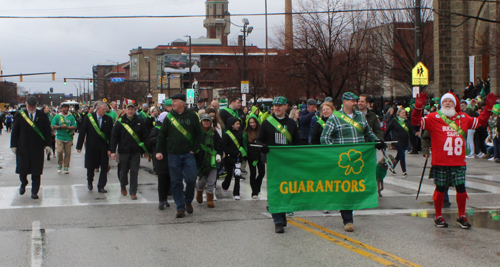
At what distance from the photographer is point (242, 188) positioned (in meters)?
12.2

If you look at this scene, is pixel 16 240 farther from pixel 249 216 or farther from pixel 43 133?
pixel 43 133

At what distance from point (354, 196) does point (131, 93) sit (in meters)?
80.8

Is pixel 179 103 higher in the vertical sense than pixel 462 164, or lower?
higher

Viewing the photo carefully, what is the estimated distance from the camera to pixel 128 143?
35.5ft

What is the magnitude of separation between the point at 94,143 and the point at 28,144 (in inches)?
52.3

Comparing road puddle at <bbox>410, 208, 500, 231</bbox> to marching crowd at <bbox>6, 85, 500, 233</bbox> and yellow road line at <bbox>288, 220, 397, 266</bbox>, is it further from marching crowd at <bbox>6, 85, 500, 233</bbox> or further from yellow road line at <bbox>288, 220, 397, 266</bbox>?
yellow road line at <bbox>288, 220, 397, 266</bbox>

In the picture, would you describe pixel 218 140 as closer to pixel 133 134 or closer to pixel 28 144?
pixel 133 134

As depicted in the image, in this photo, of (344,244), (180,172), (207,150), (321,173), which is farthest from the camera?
(207,150)

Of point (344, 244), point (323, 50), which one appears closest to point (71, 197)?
point (344, 244)

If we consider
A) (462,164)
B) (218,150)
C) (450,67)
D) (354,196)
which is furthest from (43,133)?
(450,67)

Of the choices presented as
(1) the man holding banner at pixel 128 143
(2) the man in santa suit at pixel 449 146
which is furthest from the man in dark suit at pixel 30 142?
(2) the man in santa suit at pixel 449 146

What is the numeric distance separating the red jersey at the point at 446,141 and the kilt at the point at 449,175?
83 mm

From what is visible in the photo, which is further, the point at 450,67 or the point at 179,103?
the point at 450,67

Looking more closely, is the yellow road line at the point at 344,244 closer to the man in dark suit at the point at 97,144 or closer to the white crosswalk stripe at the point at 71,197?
the white crosswalk stripe at the point at 71,197
